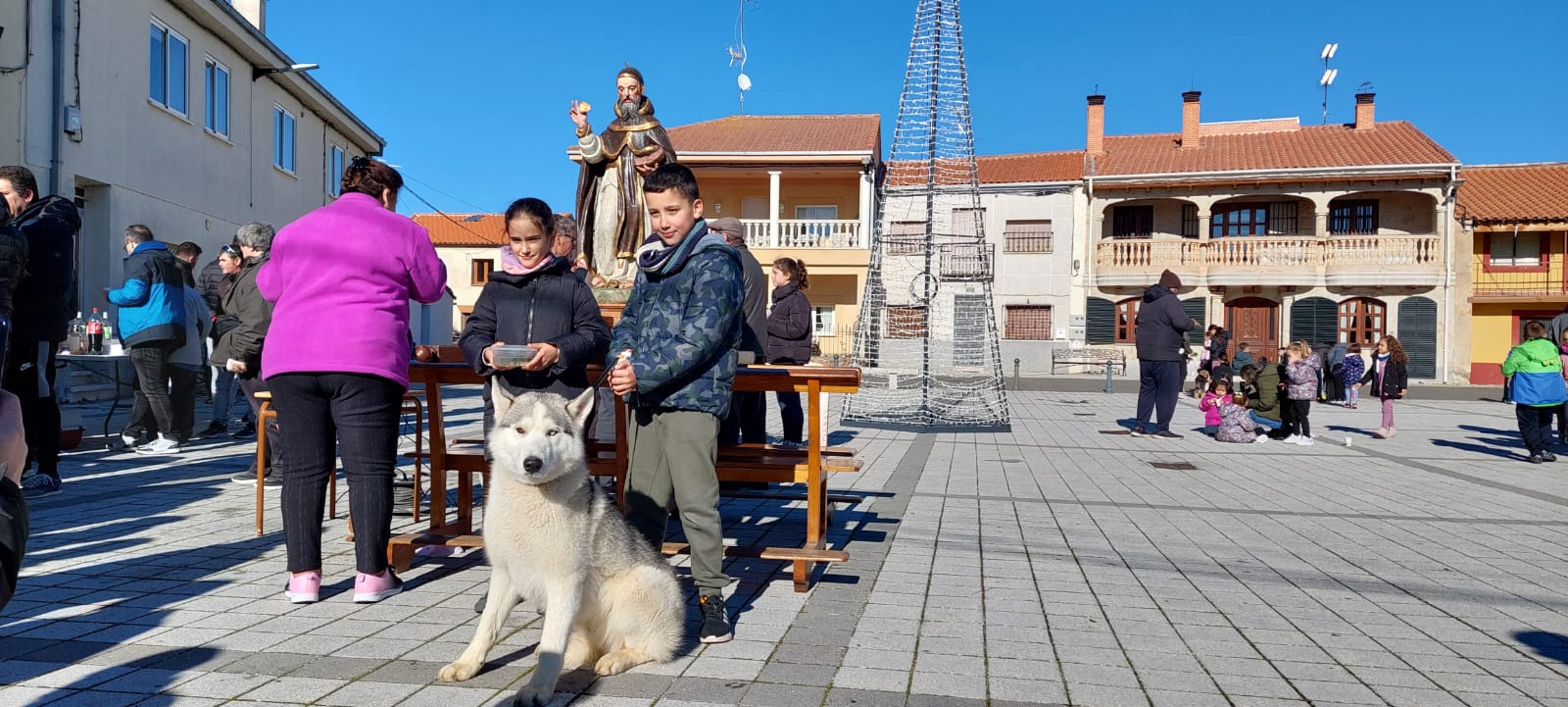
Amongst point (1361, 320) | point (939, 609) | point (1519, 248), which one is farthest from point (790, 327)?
point (1519, 248)

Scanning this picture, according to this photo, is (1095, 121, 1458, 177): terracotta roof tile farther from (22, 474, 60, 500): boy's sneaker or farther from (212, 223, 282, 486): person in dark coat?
(22, 474, 60, 500): boy's sneaker

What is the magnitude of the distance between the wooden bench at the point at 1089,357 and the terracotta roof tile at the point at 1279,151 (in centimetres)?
660

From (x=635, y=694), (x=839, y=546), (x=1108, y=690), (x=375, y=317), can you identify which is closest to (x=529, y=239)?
(x=375, y=317)

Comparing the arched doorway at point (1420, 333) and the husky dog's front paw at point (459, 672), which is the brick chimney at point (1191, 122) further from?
the husky dog's front paw at point (459, 672)

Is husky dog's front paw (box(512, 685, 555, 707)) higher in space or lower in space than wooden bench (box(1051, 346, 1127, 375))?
lower

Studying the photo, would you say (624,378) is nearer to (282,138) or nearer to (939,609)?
(939,609)

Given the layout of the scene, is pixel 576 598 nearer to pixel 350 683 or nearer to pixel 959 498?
pixel 350 683

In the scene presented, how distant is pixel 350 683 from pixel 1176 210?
3723 cm

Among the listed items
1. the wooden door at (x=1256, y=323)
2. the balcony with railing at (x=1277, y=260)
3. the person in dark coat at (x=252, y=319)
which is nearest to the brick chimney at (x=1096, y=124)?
the balcony with railing at (x=1277, y=260)

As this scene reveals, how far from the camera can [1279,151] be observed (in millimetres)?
35625

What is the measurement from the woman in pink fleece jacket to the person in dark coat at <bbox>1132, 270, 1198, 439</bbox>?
1002 cm

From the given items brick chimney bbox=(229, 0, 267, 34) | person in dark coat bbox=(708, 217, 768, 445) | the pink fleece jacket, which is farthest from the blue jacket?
brick chimney bbox=(229, 0, 267, 34)

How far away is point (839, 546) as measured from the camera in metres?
5.68

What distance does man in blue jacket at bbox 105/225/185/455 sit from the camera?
332 inches
